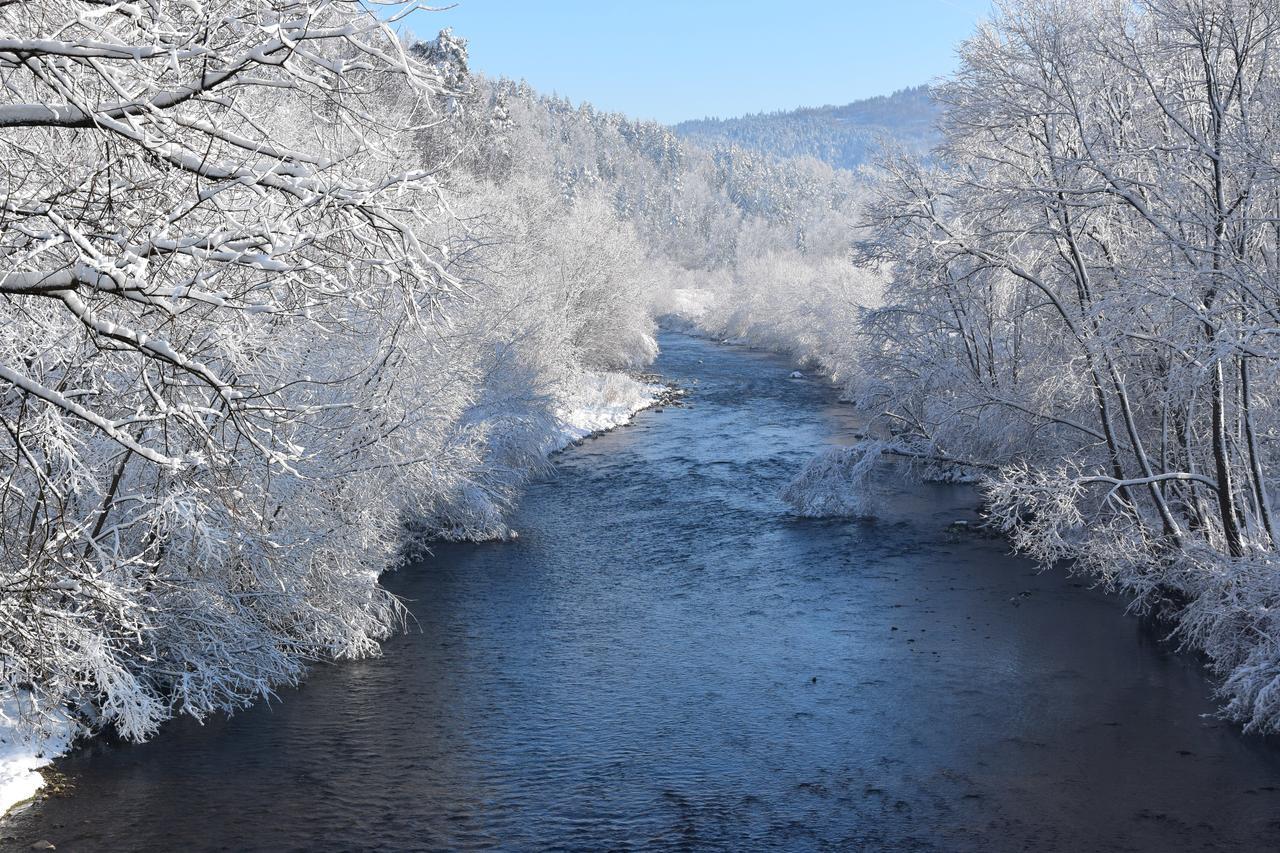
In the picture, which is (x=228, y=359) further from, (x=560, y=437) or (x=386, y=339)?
(x=560, y=437)

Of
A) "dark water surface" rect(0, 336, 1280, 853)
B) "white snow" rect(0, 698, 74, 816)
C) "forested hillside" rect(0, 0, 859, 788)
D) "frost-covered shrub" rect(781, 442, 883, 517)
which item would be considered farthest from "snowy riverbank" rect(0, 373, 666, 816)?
"frost-covered shrub" rect(781, 442, 883, 517)

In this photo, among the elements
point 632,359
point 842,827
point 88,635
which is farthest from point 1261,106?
point 632,359

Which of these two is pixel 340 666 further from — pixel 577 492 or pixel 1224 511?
pixel 1224 511

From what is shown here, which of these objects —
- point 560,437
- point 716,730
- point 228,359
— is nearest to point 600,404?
point 560,437

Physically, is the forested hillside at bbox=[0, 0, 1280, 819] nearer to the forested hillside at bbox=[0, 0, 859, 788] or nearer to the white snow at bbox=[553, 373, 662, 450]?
the forested hillside at bbox=[0, 0, 859, 788]

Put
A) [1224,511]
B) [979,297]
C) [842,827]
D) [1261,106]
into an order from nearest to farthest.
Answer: [842,827] < [1261,106] < [1224,511] < [979,297]

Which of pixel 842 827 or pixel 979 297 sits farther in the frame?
pixel 979 297

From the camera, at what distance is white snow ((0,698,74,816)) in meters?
9.75

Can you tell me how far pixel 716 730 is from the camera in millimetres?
11641

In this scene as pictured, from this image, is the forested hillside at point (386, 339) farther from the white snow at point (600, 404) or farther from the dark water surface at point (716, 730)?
the white snow at point (600, 404)

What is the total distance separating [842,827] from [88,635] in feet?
24.1

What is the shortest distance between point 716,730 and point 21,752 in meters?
7.04

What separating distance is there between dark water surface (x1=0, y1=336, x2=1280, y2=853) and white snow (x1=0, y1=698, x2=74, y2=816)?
23 centimetres

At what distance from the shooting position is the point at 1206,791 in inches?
403
